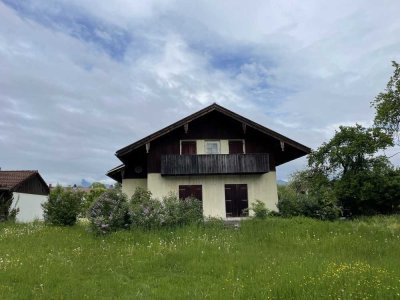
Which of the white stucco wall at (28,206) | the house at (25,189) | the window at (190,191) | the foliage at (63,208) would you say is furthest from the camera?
the white stucco wall at (28,206)

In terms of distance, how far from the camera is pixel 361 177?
2903 centimetres

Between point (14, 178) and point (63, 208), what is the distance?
68.2 ft

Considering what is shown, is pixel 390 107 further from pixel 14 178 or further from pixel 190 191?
pixel 14 178

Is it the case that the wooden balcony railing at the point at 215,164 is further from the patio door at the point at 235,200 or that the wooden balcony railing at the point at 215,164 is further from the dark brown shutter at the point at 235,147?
the patio door at the point at 235,200

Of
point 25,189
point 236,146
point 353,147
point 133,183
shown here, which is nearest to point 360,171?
point 353,147

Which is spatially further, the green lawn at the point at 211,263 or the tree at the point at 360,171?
the tree at the point at 360,171

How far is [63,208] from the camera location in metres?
21.9

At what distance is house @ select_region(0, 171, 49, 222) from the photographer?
38.4 metres

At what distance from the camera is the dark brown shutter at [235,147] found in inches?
1094

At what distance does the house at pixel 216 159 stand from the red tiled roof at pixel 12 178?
14.7 m

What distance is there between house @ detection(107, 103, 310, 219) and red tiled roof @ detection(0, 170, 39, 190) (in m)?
14.7

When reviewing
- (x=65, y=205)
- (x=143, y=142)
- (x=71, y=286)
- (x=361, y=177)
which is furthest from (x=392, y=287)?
(x=361, y=177)

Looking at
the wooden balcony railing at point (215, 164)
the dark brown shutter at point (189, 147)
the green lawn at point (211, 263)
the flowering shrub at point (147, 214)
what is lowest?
the green lawn at point (211, 263)

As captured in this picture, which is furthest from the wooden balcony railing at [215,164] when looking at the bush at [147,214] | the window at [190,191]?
the bush at [147,214]
